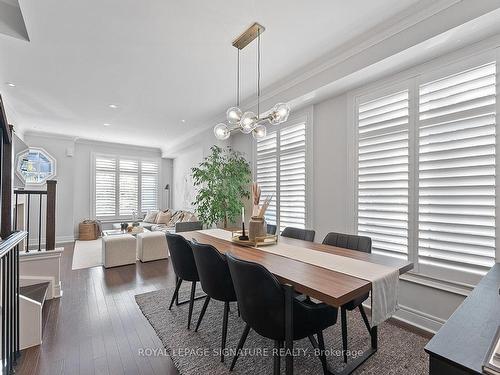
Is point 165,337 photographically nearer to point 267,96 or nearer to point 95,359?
point 95,359

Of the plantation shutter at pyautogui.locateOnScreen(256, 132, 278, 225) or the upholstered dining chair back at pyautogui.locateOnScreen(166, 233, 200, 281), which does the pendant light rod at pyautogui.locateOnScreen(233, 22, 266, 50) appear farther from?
the upholstered dining chair back at pyautogui.locateOnScreen(166, 233, 200, 281)

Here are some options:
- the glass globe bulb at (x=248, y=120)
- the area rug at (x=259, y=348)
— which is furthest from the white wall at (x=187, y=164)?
the area rug at (x=259, y=348)

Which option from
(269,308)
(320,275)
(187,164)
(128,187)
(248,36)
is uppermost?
(248,36)

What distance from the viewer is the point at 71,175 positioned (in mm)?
6707

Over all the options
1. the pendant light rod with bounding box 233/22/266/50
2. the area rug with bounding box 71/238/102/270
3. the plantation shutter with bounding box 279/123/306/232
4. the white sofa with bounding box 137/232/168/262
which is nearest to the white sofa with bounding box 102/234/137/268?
the white sofa with bounding box 137/232/168/262

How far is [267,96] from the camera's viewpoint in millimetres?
3764

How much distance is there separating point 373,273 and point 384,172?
157 cm

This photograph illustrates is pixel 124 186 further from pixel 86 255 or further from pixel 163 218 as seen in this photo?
pixel 86 255

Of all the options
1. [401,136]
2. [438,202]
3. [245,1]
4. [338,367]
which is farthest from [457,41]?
[338,367]

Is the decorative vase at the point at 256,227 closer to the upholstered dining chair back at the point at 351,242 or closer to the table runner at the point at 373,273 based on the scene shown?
the table runner at the point at 373,273

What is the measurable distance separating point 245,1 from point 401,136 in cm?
198

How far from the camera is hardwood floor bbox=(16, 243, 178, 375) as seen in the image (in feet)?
6.12

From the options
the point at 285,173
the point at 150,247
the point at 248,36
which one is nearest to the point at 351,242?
the point at 285,173

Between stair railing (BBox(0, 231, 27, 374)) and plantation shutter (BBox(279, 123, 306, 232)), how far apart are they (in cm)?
308
